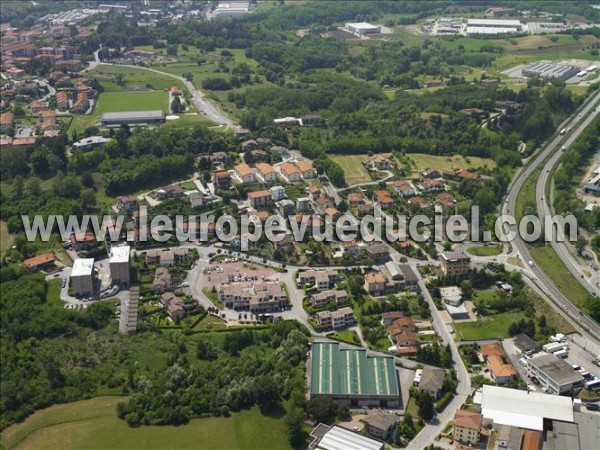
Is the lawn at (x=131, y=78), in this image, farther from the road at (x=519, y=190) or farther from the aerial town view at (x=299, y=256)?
the road at (x=519, y=190)

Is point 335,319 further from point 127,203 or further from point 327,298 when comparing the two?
point 127,203

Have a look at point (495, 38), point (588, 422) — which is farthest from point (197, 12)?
point (588, 422)

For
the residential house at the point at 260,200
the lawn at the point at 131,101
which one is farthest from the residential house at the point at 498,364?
the lawn at the point at 131,101

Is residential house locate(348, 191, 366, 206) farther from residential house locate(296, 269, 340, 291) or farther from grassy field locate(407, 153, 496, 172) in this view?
residential house locate(296, 269, 340, 291)

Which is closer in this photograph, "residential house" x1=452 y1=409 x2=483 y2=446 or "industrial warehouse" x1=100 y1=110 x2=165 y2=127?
"residential house" x1=452 y1=409 x2=483 y2=446

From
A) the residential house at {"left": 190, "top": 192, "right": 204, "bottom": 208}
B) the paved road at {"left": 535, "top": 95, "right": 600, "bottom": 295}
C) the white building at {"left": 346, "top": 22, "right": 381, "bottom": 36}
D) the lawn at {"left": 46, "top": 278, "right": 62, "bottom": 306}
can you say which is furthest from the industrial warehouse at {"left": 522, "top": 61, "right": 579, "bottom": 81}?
the lawn at {"left": 46, "top": 278, "right": 62, "bottom": 306}

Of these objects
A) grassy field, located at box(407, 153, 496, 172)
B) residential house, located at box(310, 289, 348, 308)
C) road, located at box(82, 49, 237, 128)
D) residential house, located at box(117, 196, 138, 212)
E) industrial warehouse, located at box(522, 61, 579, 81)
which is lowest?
residential house, located at box(310, 289, 348, 308)

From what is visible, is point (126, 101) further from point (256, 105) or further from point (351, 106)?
point (351, 106)
